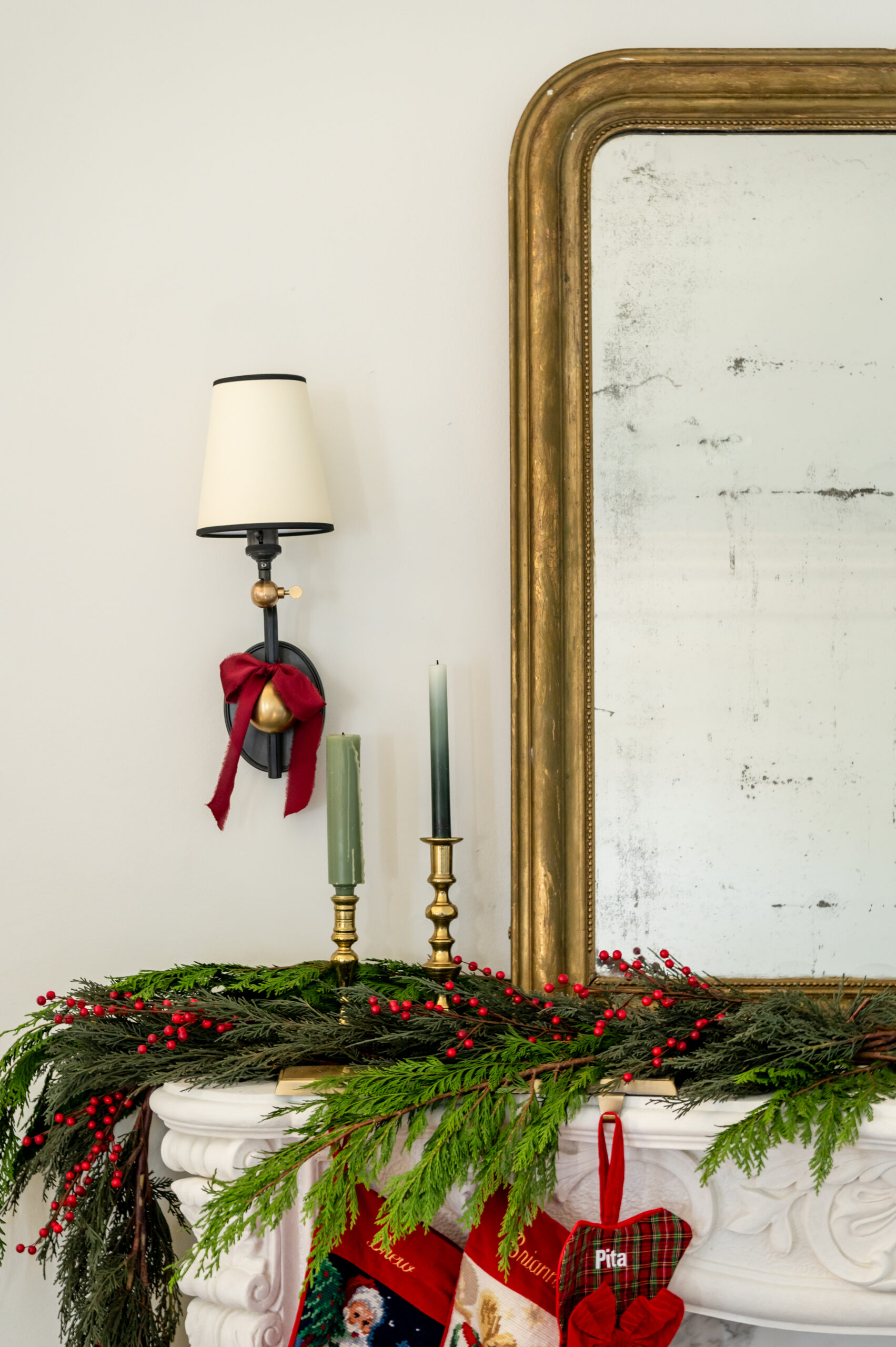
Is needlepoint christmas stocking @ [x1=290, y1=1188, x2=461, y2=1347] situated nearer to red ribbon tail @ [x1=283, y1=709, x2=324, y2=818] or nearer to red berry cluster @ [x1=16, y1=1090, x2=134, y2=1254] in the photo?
red berry cluster @ [x1=16, y1=1090, x2=134, y2=1254]

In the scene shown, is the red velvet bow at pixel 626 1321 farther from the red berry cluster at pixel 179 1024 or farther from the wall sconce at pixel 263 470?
Result: the wall sconce at pixel 263 470

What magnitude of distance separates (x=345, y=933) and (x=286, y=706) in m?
0.26

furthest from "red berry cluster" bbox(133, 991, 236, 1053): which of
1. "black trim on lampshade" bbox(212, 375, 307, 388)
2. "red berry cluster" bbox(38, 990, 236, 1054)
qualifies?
"black trim on lampshade" bbox(212, 375, 307, 388)

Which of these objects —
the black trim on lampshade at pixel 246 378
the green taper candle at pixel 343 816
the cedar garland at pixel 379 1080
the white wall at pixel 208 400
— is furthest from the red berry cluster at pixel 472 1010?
the black trim on lampshade at pixel 246 378

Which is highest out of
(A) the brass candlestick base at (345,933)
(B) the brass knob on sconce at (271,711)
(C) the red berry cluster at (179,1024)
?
(B) the brass knob on sconce at (271,711)

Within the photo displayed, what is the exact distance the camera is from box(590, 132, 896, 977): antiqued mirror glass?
3.70ft

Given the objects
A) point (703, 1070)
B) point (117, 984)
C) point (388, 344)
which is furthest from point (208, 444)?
point (703, 1070)

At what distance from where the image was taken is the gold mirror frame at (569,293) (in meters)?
1.15

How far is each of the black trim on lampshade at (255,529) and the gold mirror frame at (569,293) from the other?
8.5 inches

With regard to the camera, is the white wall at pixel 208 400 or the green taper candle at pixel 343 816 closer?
the green taper candle at pixel 343 816

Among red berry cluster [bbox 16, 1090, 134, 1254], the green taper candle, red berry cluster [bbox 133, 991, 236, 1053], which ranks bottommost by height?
red berry cluster [bbox 16, 1090, 134, 1254]

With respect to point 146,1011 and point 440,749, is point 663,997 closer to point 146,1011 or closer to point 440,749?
point 440,749

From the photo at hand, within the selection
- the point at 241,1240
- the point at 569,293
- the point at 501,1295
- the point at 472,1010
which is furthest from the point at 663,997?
the point at 569,293

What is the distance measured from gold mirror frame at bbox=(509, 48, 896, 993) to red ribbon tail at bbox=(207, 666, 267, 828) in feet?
0.93
